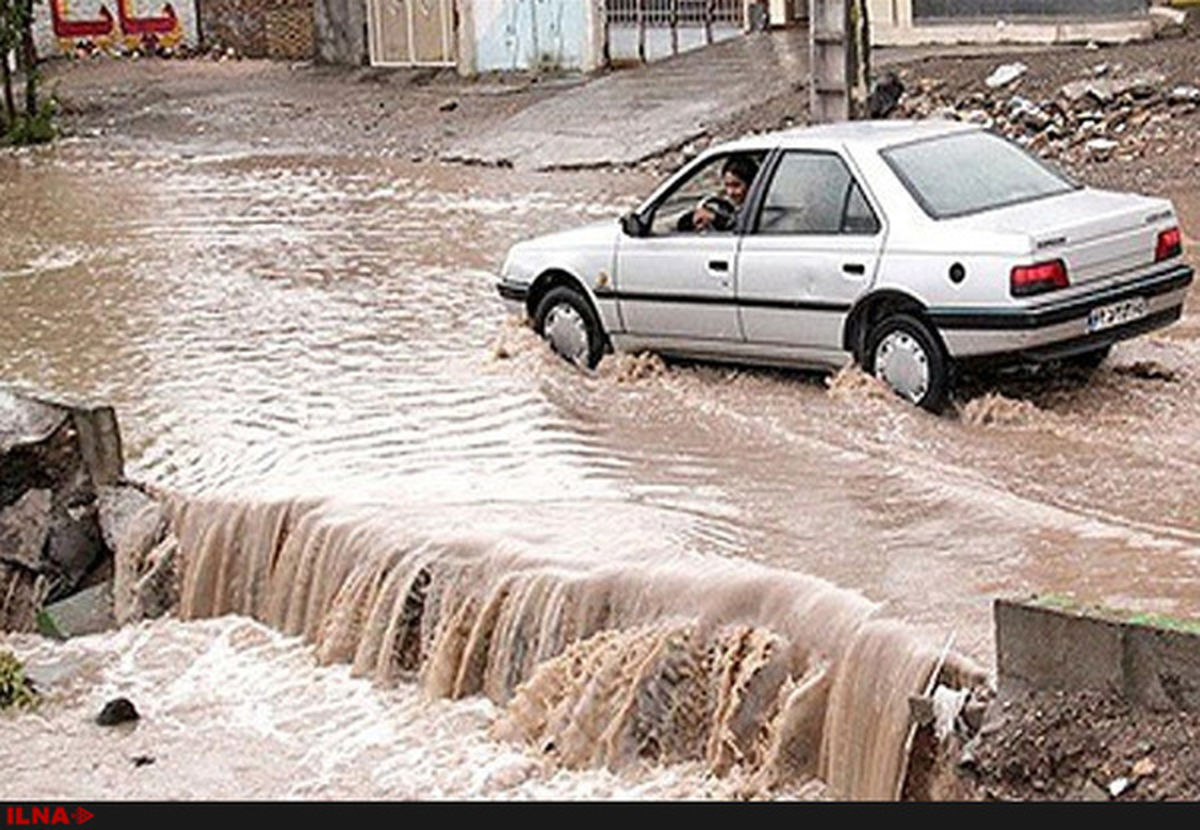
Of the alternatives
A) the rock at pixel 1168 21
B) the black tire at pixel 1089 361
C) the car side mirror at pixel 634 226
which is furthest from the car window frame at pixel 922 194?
the rock at pixel 1168 21

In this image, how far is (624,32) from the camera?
33.5 meters

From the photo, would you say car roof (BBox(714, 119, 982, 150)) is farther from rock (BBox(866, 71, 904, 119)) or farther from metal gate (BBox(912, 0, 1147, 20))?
metal gate (BBox(912, 0, 1147, 20))

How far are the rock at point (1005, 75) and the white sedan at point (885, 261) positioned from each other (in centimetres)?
1111

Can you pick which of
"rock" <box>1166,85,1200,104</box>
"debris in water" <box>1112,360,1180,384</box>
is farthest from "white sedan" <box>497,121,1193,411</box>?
"rock" <box>1166,85,1200,104</box>

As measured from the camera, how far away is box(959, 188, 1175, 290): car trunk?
38.9 feet

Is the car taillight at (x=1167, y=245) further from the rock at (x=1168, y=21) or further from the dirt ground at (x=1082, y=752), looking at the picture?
the rock at (x=1168, y=21)

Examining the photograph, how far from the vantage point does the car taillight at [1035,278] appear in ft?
38.5

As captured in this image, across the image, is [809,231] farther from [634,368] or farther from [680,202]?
[634,368]

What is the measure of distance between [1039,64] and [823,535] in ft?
51.8

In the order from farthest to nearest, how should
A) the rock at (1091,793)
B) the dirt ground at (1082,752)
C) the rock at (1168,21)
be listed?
1. the rock at (1168,21)
2. the rock at (1091,793)
3. the dirt ground at (1082,752)

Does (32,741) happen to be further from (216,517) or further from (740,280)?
(740,280)

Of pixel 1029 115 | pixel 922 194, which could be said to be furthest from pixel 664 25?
pixel 922 194

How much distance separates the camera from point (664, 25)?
32.8m

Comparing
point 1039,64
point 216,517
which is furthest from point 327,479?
point 1039,64
